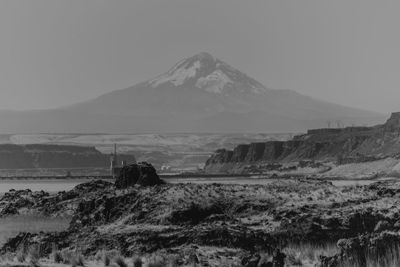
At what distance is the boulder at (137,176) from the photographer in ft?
201

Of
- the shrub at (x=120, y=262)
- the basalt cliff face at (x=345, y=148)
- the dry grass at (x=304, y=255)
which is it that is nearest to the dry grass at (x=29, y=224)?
the shrub at (x=120, y=262)

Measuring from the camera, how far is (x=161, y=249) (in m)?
31.9

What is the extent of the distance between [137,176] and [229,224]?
24.4m

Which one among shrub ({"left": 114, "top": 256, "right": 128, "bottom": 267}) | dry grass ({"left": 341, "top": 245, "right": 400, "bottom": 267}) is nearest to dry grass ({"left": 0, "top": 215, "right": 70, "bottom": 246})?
shrub ({"left": 114, "top": 256, "right": 128, "bottom": 267})

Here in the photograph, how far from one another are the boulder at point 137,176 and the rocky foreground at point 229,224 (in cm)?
732

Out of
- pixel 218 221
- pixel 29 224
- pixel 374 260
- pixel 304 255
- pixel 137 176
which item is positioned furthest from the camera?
pixel 137 176

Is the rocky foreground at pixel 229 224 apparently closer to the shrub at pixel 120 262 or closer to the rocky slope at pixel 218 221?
the rocky slope at pixel 218 221

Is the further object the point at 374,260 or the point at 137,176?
the point at 137,176

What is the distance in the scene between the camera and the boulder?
201ft

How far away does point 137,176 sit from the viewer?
2453 inches

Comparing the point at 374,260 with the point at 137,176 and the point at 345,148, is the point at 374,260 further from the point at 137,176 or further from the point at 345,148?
the point at 345,148

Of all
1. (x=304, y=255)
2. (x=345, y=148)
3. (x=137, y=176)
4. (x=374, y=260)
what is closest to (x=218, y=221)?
(x=304, y=255)

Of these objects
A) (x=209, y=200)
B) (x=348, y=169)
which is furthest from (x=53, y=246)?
(x=348, y=169)

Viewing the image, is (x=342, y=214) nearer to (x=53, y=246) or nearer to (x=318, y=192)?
(x=318, y=192)
